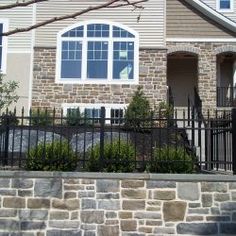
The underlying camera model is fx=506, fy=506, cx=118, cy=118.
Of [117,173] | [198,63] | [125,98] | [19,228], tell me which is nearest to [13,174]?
→ [19,228]

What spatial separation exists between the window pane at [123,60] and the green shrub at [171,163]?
11.0 meters

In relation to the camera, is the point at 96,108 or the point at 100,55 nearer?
the point at 96,108

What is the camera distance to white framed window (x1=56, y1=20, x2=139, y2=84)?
19.7 metres

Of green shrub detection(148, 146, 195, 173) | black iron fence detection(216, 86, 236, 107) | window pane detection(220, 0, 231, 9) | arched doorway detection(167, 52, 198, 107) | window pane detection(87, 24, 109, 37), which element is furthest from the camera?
window pane detection(220, 0, 231, 9)

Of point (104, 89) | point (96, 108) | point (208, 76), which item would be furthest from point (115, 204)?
point (208, 76)

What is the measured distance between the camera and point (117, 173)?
8.36 m

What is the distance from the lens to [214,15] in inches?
821

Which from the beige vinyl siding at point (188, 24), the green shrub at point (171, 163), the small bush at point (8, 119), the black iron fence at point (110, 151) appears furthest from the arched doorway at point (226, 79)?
the small bush at point (8, 119)

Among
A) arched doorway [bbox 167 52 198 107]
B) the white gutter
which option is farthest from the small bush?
arched doorway [bbox 167 52 198 107]

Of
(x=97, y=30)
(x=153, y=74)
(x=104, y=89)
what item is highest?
(x=97, y=30)

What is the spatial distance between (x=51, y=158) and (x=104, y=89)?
10854 millimetres

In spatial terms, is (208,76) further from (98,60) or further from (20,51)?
(20,51)

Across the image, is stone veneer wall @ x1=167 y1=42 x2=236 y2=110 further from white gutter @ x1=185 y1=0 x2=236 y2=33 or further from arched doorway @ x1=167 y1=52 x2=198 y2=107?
arched doorway @ x1=167 y1=52 x2=198 y2=107

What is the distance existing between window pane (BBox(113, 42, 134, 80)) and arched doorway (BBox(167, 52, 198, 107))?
325 centimetres
